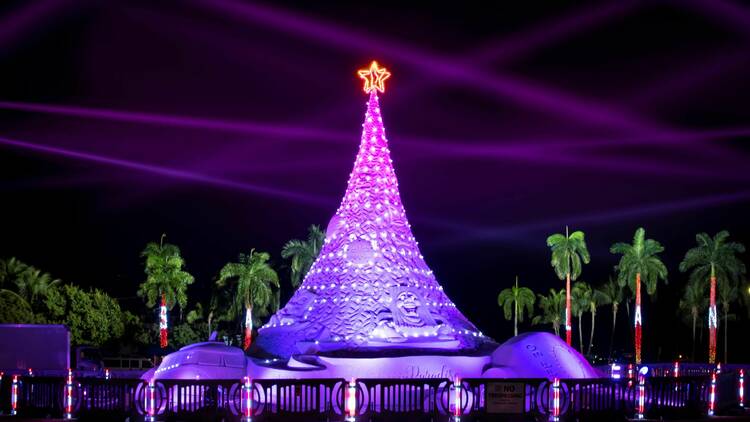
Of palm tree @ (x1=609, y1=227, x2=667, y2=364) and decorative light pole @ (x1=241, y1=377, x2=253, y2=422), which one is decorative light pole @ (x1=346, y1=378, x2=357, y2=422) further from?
palm tree @ (x1=609, y1=227, x2=667, y2=364)

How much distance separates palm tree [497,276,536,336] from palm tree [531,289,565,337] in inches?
68.1

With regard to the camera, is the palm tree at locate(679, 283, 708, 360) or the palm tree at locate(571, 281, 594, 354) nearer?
the palm tree at locate(679, 283, 708, 360)

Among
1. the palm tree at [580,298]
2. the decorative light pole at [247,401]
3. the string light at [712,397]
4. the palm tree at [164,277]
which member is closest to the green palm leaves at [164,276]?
the palm tree at [164,277]

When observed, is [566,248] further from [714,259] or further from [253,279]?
[253,279]

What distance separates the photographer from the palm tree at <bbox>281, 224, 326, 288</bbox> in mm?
62156

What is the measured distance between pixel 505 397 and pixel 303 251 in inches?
1735

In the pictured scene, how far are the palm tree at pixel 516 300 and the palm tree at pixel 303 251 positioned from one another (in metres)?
27.2

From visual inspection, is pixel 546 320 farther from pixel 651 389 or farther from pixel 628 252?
pixel 651 389

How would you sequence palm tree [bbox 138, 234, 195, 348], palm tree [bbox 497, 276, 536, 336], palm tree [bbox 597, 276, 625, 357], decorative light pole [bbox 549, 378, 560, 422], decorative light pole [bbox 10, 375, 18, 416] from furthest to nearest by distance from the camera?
palm tree [bbox 497, 276, 536, 336], palm tree [bbox 597, 276, 625, 357], palm tree [bbox 138, 234, 195, 348], decorative light pole [bbox 10, 375, 18, 416], decorative light pole [bbox 549, 378, 560, 422]

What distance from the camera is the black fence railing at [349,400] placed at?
1919 centimetres

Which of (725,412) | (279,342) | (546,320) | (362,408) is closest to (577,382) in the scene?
(362,408)

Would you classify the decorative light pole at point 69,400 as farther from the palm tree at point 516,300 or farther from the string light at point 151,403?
the palm tree at point 516,300

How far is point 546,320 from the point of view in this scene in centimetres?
8931

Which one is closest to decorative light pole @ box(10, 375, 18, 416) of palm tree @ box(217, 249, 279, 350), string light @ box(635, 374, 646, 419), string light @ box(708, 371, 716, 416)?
string light @ box(635, 374, 646, 419)
